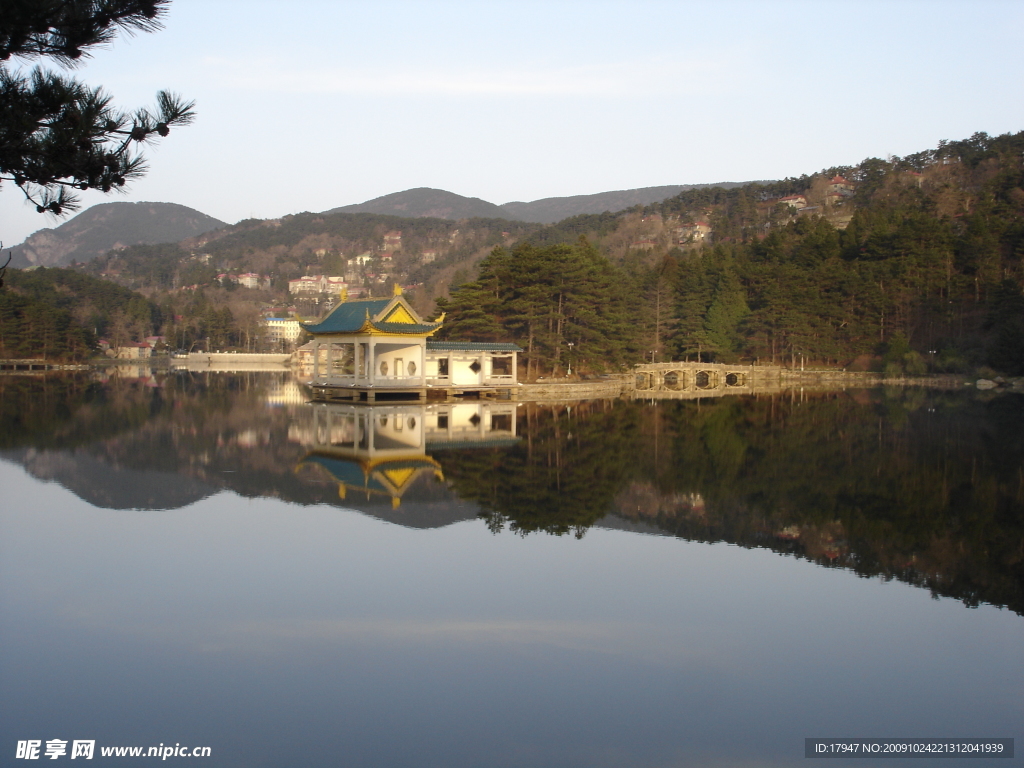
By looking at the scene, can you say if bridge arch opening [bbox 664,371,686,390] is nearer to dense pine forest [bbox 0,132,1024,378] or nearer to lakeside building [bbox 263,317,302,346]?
dense pine forest [bbox 0,132,1024,378]

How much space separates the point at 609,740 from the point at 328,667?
6.45ft

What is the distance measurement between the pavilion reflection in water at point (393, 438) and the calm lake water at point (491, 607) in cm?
18

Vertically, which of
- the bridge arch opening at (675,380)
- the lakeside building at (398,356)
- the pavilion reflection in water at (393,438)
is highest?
the lakeside building at (398,356)

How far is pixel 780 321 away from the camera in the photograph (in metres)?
48.1

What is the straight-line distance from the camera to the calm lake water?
189 inches

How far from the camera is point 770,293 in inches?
1912

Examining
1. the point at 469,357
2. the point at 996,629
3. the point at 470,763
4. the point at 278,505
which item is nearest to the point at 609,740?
the point at 470,763

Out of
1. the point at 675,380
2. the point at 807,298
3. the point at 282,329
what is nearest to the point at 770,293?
the point at 807,298

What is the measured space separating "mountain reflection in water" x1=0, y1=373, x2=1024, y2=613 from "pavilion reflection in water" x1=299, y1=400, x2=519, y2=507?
2.6 inches

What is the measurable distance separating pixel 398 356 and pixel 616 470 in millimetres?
17242

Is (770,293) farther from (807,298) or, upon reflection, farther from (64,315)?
(64,315)

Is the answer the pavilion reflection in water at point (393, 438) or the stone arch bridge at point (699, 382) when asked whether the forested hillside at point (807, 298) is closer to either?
the stone arch bridge at point (699, 382)

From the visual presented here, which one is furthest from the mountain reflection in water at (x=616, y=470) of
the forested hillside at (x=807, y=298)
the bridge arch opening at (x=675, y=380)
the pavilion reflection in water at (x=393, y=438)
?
the bridge arch opening at (x=675, y=380)

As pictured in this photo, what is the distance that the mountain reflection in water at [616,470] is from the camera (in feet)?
31.9
